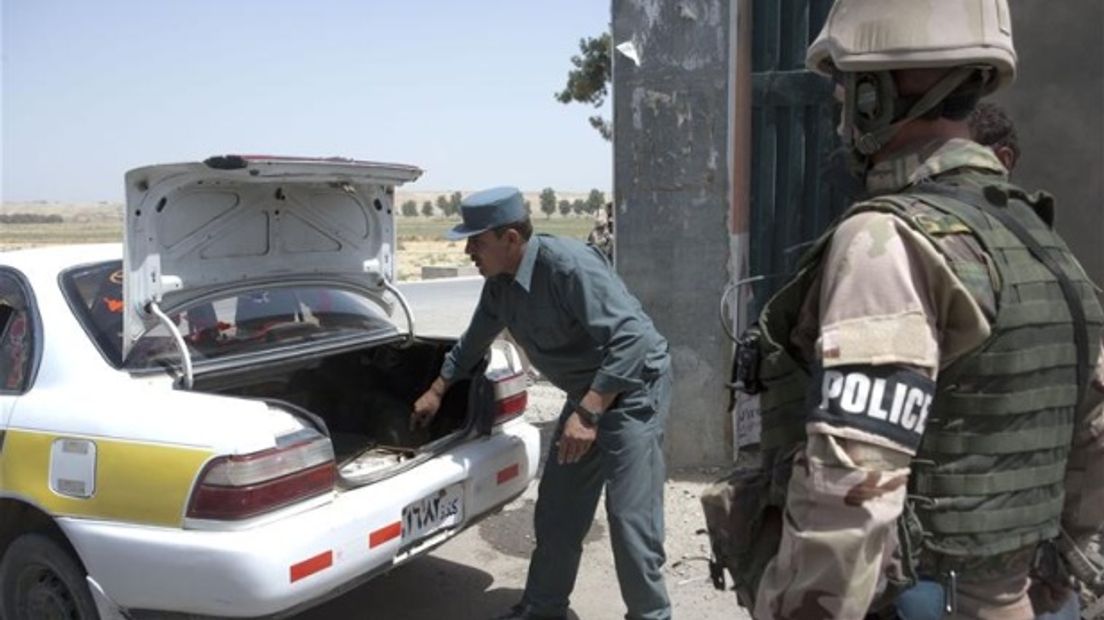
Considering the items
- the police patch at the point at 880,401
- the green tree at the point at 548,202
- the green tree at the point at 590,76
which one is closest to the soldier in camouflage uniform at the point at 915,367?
the police patch at the point at 880,401

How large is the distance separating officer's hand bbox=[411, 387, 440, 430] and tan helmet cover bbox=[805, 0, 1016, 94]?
2.69 meters

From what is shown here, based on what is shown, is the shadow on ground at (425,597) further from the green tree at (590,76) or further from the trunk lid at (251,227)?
the green tree at (590,76)

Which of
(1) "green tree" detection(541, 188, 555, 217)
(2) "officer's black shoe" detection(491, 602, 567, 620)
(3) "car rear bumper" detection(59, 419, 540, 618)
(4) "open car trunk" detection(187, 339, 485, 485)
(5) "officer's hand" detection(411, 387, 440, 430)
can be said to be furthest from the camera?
(1) "green tree" detection(541, 188, 555, 217)

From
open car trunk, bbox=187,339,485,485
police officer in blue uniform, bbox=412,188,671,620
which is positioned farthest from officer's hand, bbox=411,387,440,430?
police officer in blue uniform, bbox=412,188,671,620

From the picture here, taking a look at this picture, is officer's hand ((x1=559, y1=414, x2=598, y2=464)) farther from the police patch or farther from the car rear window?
the police patch

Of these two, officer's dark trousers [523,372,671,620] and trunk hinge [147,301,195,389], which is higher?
trunk hinge [147,301,195,389]

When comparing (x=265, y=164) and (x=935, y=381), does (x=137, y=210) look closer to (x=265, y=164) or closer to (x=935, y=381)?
(x=265, y=164)

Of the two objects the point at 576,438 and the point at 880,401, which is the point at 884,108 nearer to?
the point at 880,401

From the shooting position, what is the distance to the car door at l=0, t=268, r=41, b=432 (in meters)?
3.21

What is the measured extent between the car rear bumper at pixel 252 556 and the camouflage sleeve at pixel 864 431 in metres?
1.78

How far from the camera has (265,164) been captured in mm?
3156

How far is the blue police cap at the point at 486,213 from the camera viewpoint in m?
3.35

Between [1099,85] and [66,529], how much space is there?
4829 millimetres

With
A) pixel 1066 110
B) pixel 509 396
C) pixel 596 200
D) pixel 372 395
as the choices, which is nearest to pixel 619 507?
pixel 509 396
